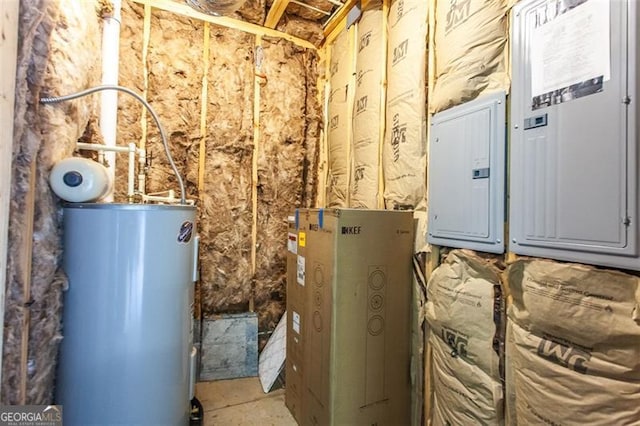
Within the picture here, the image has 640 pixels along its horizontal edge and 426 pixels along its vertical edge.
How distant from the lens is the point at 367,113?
2123mm

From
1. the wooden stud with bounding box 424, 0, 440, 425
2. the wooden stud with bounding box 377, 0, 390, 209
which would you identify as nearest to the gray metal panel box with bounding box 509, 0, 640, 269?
the wooden stud with bounding box 424, 0, 440, 425

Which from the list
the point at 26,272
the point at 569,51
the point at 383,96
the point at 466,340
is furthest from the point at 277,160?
the point at 569,51

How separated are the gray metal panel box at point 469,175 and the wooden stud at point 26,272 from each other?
65.6 inches

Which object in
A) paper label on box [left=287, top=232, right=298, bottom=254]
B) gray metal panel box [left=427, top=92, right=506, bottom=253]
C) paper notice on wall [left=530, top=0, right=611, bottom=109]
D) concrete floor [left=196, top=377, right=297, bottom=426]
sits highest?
paper notice on wall [left=530, top=0, right=611, bottom=109]

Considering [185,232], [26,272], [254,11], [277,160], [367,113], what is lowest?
[26,272]

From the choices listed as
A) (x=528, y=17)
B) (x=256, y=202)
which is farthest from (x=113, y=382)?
(x=528, y=17)

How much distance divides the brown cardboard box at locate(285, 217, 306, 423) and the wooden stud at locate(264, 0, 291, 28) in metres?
1.67

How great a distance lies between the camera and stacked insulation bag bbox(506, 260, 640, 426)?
32.1 inches

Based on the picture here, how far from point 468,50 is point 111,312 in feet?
6.14

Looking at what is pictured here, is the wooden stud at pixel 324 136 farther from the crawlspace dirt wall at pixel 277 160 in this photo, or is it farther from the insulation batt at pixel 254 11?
the insulation batt at pixel 254 11

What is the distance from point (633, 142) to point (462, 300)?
30.9 inches

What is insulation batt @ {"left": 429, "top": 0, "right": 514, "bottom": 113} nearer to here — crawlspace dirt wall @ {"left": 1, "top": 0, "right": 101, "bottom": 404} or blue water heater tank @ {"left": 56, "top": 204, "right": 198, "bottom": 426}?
blue water heater tank @ {"left": 56, "top": 204, "right": 198, "bottom": 426}

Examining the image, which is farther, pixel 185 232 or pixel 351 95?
pixel 351 95

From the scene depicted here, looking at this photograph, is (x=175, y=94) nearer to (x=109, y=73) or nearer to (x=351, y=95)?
(x=109, y=73)
